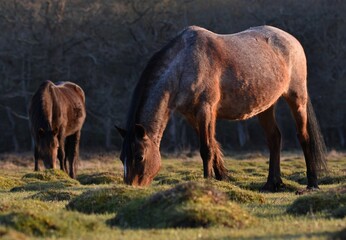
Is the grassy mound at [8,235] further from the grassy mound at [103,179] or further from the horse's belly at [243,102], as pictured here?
the grassy mound at [103,179]

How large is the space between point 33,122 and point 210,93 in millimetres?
8156

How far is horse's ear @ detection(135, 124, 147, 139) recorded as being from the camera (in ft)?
40.9

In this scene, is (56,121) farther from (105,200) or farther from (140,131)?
(105,200)

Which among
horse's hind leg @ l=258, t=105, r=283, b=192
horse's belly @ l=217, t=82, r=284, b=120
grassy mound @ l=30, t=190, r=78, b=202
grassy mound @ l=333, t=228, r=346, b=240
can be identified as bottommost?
grassy mound @ l=30, t=190, r=78, b=202

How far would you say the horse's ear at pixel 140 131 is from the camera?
12.5 metres

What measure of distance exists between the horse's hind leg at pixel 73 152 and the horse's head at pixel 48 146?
1879 millimetres

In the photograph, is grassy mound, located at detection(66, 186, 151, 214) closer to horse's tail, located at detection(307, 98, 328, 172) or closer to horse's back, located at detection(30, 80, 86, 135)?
horse's tail, located at detection(307, 98, 328, 172)

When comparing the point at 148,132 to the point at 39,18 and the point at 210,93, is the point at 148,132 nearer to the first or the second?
the point at 210,93

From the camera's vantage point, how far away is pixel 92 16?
45625 mm

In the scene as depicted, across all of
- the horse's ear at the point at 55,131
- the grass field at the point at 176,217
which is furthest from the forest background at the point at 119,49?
the grass field at the point at 176,217

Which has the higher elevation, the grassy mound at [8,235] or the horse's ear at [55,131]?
the horse's ear at [55,131]

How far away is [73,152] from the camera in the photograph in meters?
22.9

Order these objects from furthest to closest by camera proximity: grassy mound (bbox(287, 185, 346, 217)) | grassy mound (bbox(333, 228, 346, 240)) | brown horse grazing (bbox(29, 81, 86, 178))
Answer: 1. brown horse grazing (bbox(29, 81, 86, 178))
2. grassy mound (bbox(287, 185, 346, 217))
3. grassy mound (bbox(333, 228, 346, 240))

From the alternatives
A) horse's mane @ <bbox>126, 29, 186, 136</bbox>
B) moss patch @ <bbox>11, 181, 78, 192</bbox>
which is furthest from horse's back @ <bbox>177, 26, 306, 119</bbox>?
moss patch @ <bbox>11, 181, 78, 192</bbox>
